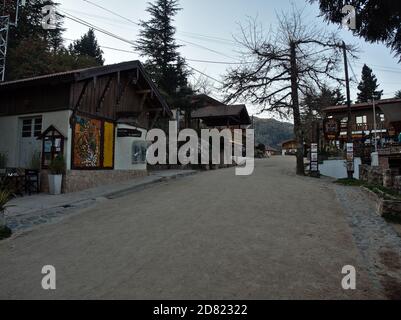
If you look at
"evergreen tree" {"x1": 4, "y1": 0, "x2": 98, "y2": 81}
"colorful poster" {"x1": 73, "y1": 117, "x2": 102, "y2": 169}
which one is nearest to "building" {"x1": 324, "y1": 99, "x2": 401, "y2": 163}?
"colorful poster" {"x1": 73, "y1": 117, "x2": 102, "y2": 169}

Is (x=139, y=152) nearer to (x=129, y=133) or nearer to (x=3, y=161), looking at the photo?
(x=129, y=133)

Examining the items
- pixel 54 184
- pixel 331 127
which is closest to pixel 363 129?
pixel 331 127

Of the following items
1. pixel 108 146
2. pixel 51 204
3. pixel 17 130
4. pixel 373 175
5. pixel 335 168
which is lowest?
pixel 51 204

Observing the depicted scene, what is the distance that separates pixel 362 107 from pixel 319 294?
3768cm

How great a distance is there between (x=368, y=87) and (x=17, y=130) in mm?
50288

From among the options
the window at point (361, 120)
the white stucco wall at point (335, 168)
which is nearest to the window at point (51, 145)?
the white stucco wall at point (335, 168)

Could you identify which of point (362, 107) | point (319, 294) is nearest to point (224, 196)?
point (319, 294)

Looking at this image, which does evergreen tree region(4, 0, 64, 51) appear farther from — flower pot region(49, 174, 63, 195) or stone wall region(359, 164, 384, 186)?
stone wall region(359, 164, 384, 186)

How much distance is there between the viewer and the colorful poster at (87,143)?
1238 centimetres

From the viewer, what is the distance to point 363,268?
475 centimetres

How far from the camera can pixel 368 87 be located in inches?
1939

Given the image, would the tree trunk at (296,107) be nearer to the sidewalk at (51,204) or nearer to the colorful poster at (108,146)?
the sidewalk at (51,204)

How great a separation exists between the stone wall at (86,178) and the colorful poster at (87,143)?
1.09 ft
